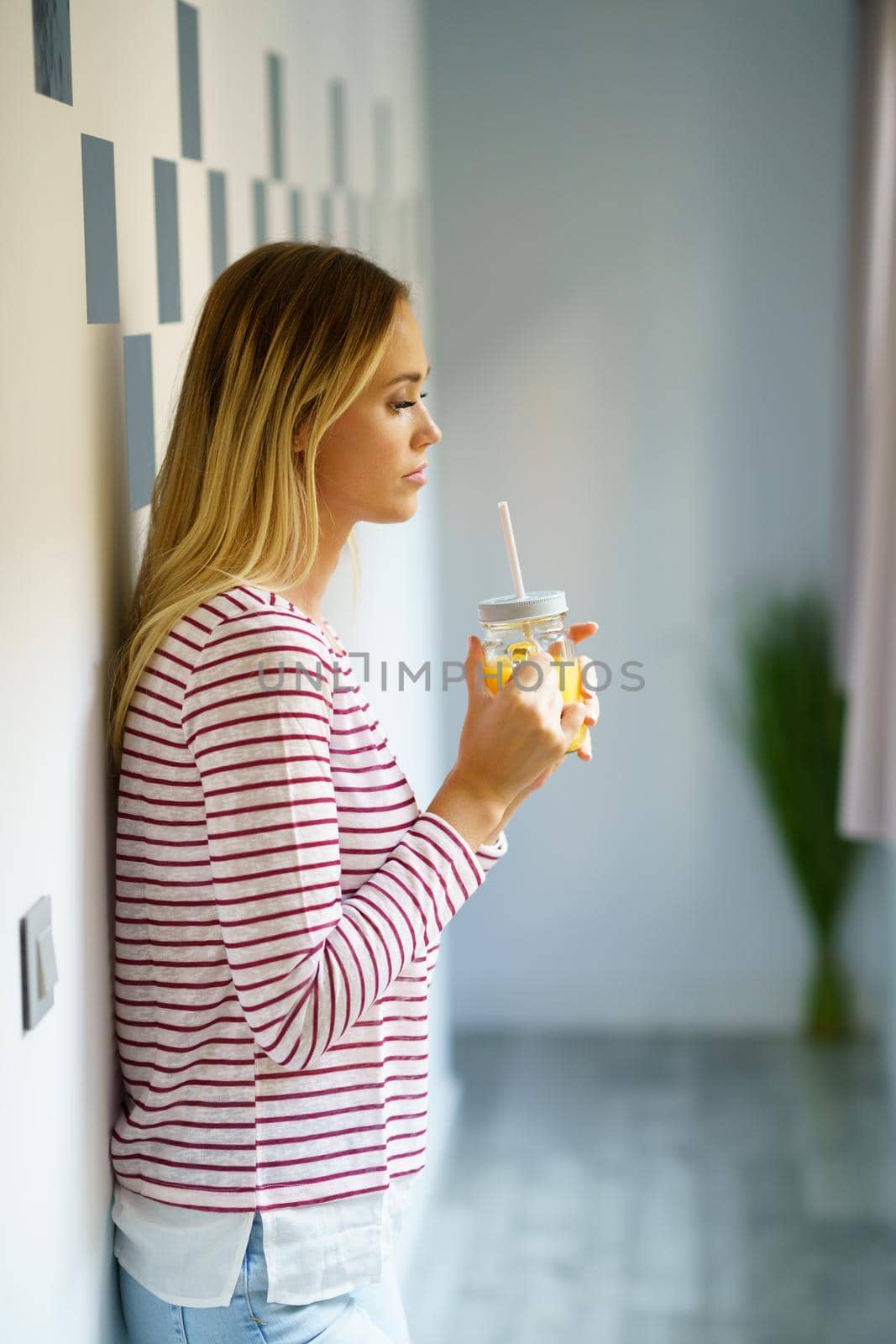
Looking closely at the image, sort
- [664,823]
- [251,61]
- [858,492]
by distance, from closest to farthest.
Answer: [251,61] < [858,492] < [664,823]

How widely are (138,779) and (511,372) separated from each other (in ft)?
8.44

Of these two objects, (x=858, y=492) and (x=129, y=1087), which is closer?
(x=129, y=1087)

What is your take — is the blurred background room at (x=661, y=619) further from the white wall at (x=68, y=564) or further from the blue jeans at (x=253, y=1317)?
the blue jeans at (x=253, y=1317)

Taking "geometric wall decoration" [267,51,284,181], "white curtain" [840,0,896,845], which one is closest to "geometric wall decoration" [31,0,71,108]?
"geometric wall decoration" [267,51,284,181]

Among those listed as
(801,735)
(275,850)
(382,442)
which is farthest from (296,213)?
(801,735)

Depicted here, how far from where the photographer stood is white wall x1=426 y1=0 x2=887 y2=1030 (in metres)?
3.29

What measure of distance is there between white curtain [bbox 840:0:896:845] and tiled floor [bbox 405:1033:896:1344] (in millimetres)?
706

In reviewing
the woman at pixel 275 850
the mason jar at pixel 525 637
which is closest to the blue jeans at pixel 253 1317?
the woman at pixel 275 850

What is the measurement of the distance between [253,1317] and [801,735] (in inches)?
100

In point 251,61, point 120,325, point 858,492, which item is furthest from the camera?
point 858,492

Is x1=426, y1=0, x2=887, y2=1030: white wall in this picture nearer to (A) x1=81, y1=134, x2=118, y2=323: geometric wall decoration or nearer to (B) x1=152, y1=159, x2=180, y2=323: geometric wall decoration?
(B) x1=152, y1=159, x2=180, y2=323: geometric wall decoration

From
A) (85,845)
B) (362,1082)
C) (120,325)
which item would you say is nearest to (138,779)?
(85,845)

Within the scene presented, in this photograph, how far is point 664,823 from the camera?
138 inches

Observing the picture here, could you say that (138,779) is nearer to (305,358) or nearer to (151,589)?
(151,589)
